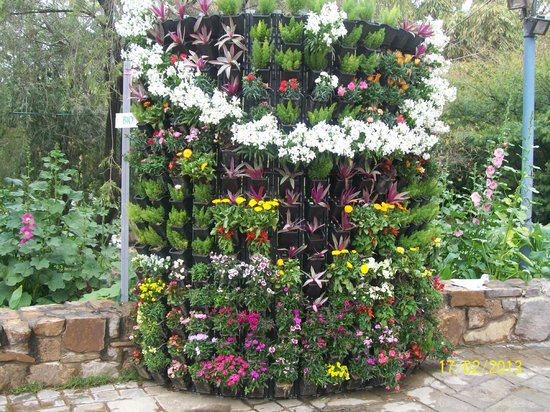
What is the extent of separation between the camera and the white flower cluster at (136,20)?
139 inches

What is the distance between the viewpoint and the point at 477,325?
448 cm

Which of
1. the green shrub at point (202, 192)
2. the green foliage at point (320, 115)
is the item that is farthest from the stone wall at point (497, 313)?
the green shrub at point (202, 192)

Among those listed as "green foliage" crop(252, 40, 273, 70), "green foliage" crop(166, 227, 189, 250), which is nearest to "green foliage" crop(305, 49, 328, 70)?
"green foliage" crop(252, 40, 273, 70)

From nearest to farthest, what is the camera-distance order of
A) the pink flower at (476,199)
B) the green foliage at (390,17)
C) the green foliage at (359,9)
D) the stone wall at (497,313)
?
the green foliage at (359,9)
the green foliage at (390,17)
the stone wall at (497,313)
the pink flower at (476,199)

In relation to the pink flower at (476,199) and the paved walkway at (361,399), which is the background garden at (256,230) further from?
the pink flower at (476,199)

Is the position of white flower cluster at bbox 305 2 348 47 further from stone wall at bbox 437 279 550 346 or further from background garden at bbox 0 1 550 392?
stone wall at bbox 437 279 550 346

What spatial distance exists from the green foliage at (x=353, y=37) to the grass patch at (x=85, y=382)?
97.3 inches

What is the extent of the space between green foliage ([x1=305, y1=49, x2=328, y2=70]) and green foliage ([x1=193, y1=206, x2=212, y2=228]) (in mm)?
1045

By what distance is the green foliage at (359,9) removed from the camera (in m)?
3.44

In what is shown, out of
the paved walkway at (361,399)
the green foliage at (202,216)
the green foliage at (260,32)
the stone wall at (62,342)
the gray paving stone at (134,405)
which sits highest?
the green foliage at (260,32)

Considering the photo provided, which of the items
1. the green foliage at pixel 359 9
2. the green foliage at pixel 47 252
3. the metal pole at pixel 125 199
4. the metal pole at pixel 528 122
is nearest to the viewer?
the green foliage at pixel 359 9

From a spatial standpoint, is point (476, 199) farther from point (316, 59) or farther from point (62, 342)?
point (62, 342)

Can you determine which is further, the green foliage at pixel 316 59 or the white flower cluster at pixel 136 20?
the white flower cluster at pixel 136 20
